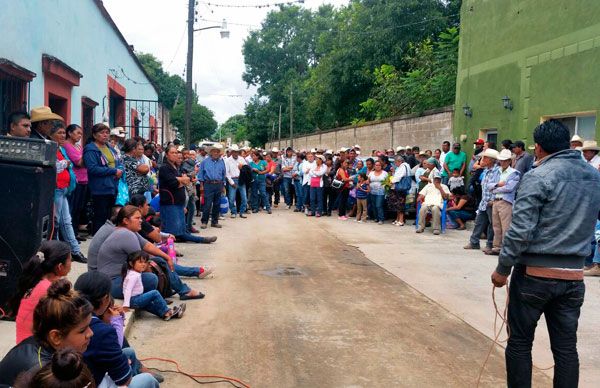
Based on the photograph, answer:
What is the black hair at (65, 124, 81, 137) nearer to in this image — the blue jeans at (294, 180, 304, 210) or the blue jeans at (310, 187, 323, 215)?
the blue jeans at (310, 187, 323, 215)

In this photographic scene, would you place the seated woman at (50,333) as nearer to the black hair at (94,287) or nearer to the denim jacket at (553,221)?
the black hair at (94,287)

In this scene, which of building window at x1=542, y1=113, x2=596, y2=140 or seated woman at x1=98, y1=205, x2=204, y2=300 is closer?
seated woman at x1=98, y1=205, x2=204, y2=300

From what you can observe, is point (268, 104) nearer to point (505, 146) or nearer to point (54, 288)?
point (505, 146)

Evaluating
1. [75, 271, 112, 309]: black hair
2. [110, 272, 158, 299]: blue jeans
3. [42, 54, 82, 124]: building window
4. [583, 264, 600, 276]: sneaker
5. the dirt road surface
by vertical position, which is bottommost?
the dirt road surface

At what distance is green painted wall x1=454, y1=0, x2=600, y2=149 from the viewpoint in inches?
466

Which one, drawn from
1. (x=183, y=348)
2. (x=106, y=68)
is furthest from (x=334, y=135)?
(x=183, y=348)

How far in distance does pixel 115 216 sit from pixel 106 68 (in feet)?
35.4

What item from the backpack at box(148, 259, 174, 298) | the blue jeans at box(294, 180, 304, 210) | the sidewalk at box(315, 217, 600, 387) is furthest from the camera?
the blue jeans at box(294, 180, 304, 210)

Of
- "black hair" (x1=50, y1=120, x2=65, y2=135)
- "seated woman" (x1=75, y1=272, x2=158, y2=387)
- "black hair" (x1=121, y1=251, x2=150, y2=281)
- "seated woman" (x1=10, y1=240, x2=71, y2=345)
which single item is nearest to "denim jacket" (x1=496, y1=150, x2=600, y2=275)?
"seated woman" (x1=75, y1=272, x2=158, y2=387)

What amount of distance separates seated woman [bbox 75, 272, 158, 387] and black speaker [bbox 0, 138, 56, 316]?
1.60m

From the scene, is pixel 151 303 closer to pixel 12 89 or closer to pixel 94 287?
pixel 94 287

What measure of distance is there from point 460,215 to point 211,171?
241 inches

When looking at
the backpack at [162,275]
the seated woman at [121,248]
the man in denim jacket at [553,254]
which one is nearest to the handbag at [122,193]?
the backpack at [162,275]

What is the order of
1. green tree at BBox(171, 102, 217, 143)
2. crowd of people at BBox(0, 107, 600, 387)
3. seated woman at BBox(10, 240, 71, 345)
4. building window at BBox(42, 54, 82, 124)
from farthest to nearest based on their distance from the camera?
1. green tree at BBox(171, 102, 217, 143)
2. building window at BBox(42, 54, 82, 124)
3. seated woman at BBox(10, 240, 71, 345)
4. crowd of people at BBox(0, 107, 600, 387)
